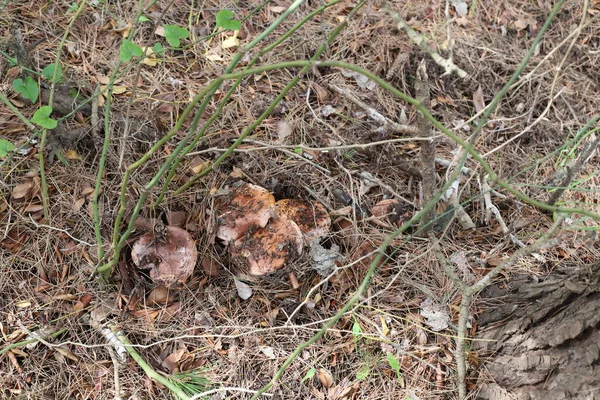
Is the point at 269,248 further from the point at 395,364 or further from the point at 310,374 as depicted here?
the point at 395,364

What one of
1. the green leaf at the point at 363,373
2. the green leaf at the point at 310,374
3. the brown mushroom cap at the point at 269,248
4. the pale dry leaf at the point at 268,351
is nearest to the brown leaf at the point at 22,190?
the brown mushroom cap at the point at 269,248

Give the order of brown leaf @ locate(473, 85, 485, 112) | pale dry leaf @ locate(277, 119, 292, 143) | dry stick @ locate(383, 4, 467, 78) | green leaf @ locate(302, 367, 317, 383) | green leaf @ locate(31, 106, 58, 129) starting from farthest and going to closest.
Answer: brown leaf @ locate(473, 85, 485, 112) < pale dry leaf @ locate(277, 119, 292, 143) < green leaf @ locate(302, 367, 317, 383) < green leaf @ locate(31, 106, 58, 129) < dry stick @ locate(383, 4, 467, 78)

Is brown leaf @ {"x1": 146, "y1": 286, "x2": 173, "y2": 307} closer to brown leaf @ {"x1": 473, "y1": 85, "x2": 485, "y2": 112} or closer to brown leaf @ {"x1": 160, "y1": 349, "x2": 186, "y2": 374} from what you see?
brown leaf @ {"x1": 160, "y1": 349, "x2": 186, "y2": 374}

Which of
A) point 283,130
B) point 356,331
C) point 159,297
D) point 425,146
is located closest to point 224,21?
point 283,130

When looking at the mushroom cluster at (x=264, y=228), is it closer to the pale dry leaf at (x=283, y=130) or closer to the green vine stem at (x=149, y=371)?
the pale dry leaf at (x=283, y=130)

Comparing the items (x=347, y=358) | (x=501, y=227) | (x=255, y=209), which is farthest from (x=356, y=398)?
(x=501, y=227)

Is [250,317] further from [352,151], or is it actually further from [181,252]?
[352,151]

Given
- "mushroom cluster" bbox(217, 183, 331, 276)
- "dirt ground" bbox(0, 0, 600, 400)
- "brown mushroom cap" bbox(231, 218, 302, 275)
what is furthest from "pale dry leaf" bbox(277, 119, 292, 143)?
"brown mushroom cap" bbox(231, 218, 302, 275)
